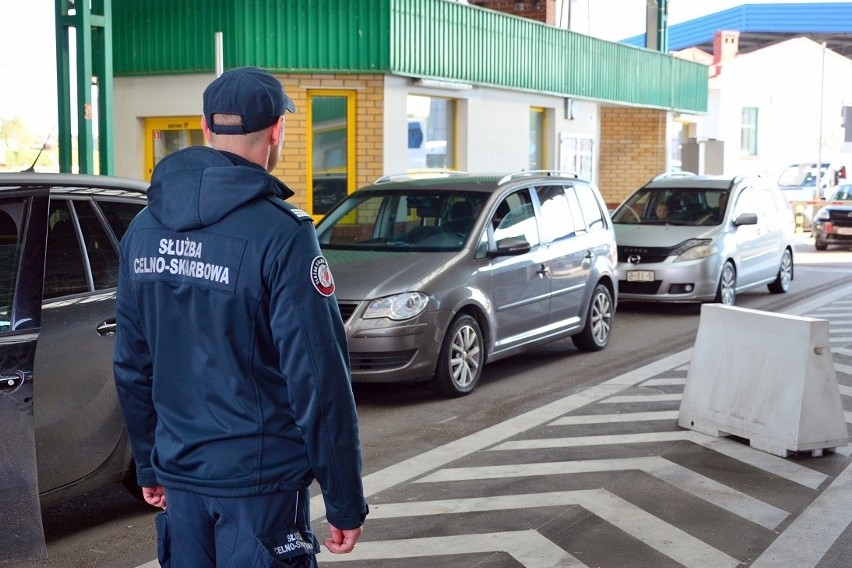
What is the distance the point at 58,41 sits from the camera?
12203 mm

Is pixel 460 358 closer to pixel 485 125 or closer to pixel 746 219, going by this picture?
pixel 746 219

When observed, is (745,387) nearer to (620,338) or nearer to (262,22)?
(620,338)

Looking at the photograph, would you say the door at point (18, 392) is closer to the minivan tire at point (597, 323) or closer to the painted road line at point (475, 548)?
the painted road line at point (475, 548)

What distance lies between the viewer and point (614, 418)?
8.26m

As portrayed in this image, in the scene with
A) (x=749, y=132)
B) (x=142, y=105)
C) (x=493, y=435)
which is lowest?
(x=493, y=435)

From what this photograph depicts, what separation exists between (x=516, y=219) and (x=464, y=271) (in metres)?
1.11

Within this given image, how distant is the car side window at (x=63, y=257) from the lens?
5035 mm

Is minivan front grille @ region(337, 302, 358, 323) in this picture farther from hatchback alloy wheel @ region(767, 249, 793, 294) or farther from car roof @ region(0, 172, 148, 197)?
hatchback alloy wheel @ region(767, 249, 793, 294)

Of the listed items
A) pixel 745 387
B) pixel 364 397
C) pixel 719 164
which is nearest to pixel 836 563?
pixel 745 387

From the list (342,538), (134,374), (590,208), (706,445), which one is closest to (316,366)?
(342,538)

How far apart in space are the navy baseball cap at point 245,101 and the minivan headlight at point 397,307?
5603 millimetres

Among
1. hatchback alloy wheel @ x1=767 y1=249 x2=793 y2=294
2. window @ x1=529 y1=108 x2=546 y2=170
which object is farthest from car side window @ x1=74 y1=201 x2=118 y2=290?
window @ x1=529 y1=108 x2=546 y2=170

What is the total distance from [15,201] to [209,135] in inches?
83.1

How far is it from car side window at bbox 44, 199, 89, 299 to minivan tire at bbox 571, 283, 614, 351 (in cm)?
646
